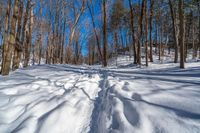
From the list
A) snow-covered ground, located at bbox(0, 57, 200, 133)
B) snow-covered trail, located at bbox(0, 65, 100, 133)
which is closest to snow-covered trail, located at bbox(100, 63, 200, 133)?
snow-covered ground, located at bbox(0, 57, 200, 133)

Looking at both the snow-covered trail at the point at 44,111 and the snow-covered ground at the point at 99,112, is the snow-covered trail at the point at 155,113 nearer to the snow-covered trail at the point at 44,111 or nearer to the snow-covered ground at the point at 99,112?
the snow-covered ground at the point at 99,112

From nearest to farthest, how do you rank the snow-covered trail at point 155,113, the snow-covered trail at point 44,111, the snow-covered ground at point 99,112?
the snow-covered trail at point 155,113 < the snow-covered ground at point 99,112 < the snow-covered trail at point 44,111

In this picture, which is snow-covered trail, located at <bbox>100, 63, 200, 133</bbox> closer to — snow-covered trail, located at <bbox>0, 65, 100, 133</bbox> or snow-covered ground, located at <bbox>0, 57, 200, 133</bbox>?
snow-covered ground, located at <bbox>0, 57, 200, 133</bbox>

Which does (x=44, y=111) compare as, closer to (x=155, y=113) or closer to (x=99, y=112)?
(x=99, y=112)

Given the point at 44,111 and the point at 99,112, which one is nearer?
the point at 44,111

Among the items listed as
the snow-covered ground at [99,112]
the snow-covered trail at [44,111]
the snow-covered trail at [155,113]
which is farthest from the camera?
the snow-covered trail at [44,111]

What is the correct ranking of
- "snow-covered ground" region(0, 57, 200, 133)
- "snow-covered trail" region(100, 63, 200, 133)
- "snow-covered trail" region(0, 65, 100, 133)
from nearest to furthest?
1. "snow-covered trail" region(100, 63, 200, 133)
2. "snow-covered ground" region(0, 57, 200, 133)
3. "snow-covered trail" region(0, 65, 100, 133)

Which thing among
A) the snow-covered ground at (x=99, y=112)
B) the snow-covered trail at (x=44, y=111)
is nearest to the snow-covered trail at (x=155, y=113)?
the snow-covered ground at (x=99, y=112)

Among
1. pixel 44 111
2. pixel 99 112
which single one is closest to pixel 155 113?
pixel 99 112

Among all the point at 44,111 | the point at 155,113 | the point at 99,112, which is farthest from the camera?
the point at 99,112

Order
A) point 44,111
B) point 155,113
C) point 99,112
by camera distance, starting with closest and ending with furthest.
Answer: point 155,113, point 44,111, point 99,112

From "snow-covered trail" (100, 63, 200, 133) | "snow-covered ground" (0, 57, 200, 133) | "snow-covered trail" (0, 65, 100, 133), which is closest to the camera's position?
"snow-covered trail" (100, 63, 200, 133)

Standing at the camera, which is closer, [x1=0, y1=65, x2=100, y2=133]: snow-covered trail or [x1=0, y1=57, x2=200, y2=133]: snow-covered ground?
[x1=0, y1=57, x2=200, y2=133]: snow-covered ground

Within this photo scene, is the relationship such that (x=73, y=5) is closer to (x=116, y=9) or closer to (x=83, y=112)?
(x=116, y=9)
